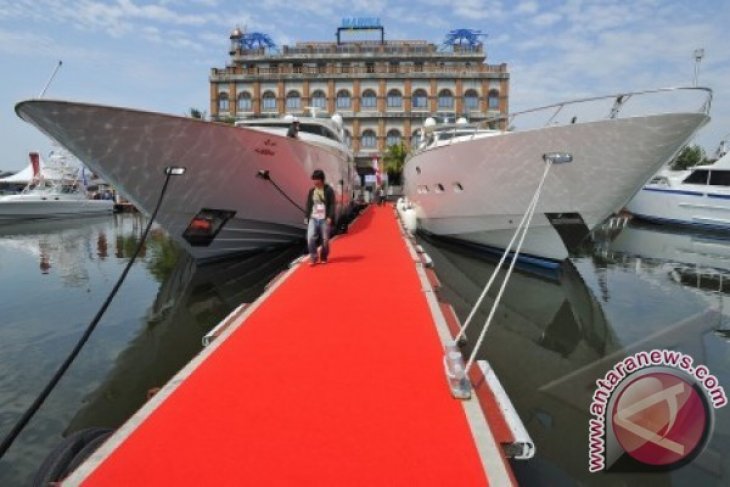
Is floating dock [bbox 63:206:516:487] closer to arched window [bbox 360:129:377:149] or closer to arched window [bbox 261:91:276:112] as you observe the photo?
arched window [bbox 360:129:377:149]

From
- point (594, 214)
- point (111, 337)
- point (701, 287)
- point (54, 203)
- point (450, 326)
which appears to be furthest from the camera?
point (54, 203)

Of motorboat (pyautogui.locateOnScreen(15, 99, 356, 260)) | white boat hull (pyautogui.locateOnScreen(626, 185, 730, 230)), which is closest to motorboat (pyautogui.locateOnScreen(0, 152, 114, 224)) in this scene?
motorboat (pyautogui.locateOnScreen(15, 99, 356, 260))

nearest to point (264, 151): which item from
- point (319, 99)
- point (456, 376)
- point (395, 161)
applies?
point (456, 376)

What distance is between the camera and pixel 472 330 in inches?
291

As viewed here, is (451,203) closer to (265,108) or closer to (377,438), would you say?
(377,438)

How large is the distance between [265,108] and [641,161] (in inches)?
2037

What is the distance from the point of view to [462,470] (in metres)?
2.47

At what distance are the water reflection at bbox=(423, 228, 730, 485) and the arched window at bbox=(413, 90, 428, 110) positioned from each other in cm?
4492

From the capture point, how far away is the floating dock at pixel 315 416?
8.02 feet

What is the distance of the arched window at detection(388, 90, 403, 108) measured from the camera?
55719mm

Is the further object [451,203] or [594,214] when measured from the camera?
[451,203]

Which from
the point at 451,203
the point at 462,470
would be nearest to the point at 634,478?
the point at 462,470

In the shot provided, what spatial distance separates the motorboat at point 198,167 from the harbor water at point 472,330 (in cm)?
106

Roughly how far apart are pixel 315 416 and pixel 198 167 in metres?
7.28
